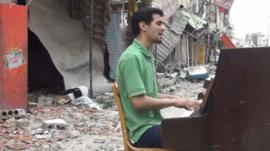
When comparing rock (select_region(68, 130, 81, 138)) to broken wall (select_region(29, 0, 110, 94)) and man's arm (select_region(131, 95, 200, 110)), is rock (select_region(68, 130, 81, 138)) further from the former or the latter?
man's arm (select_region(131, 95, 200, 110))

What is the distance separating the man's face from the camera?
3311 mm

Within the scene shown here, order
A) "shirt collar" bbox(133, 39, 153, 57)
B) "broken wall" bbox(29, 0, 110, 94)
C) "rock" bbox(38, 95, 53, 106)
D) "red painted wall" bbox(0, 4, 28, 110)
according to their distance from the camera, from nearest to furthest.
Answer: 1. "shirt collar" bbox(133, 39, 153, 57)
2. "red painted wall" bbox(0, 4, 28, 110)
3. "rock" bbox(38, 95, 53, 106)
4. "broken wall" bbox(29, 0, 110, 94)

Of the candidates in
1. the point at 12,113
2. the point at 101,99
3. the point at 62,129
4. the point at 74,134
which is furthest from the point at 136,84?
the point at 101,99

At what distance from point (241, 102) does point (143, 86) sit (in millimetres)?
654

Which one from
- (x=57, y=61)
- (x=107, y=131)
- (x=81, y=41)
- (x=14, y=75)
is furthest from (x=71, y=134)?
(x=81, y=41)

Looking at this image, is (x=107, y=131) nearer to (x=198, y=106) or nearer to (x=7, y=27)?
(x=7, y=27)

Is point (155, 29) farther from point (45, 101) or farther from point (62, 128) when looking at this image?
point (45, 101)

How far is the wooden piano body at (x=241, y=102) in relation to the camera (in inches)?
103

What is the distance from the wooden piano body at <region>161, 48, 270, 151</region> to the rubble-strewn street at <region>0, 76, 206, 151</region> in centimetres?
406

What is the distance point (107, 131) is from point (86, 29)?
5.50m

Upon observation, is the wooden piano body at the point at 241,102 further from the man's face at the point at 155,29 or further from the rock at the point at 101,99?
the rock at the point at 101,99

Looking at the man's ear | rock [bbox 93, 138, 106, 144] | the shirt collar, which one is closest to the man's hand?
the shirt collar

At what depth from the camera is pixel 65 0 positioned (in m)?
13.1

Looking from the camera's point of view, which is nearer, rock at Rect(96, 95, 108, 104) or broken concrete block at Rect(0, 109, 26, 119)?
broken concrete block at Rect(0, 109, 26, 119)
